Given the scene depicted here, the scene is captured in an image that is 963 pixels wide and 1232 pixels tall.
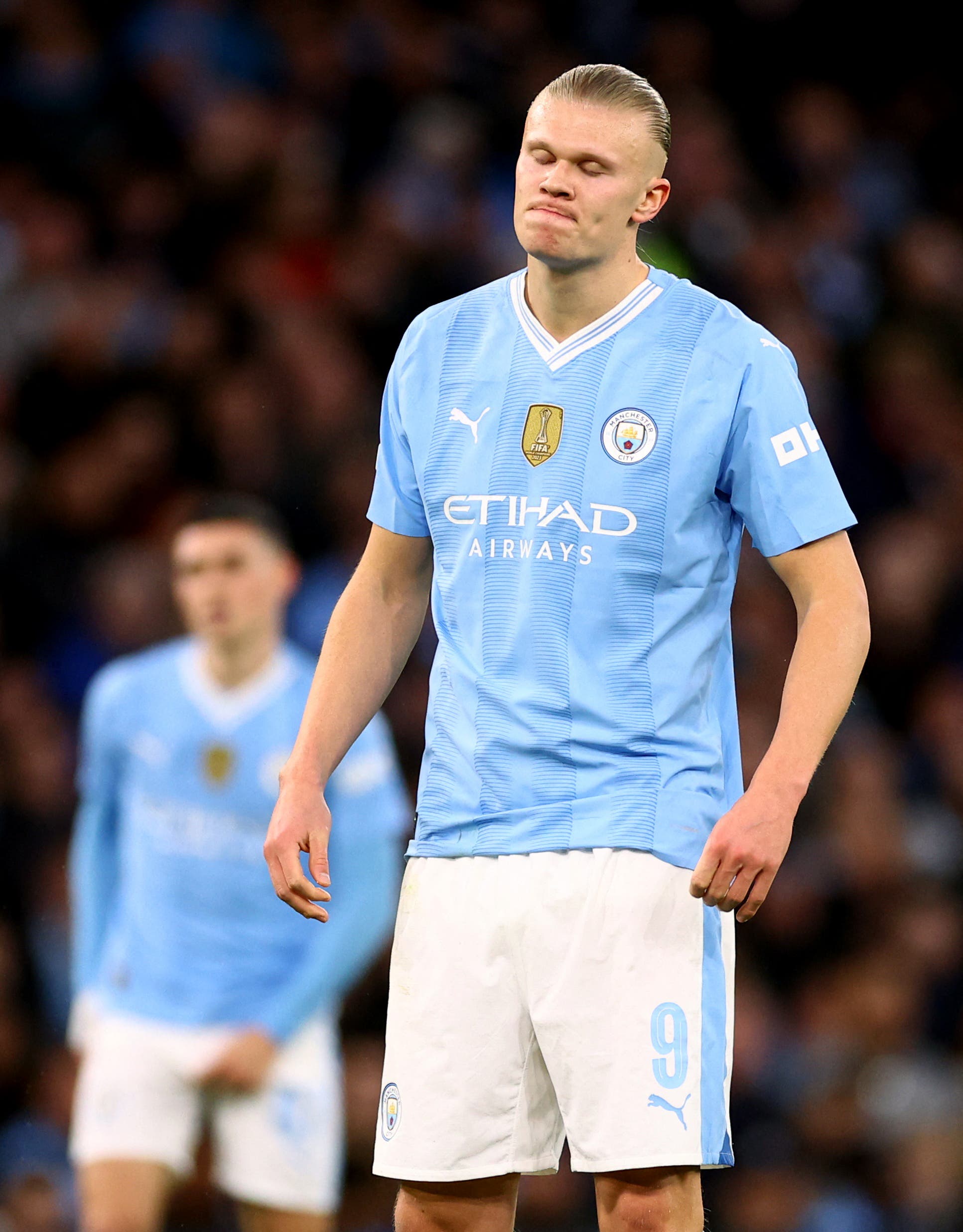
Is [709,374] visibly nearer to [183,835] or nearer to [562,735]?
[562,735]

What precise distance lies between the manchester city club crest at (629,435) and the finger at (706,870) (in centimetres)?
57

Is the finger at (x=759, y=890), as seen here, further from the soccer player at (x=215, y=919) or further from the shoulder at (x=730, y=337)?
the soccer player at (x=215, y=919)

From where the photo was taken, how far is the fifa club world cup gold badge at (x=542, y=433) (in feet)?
8.66

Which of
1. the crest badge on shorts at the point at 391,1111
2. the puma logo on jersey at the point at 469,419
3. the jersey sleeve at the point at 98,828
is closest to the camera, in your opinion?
the crest badge on shorts at the point at 391,1111

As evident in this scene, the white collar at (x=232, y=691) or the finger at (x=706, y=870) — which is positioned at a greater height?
the white collar at (x=232, y=691)

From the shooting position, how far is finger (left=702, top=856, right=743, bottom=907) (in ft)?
7.71

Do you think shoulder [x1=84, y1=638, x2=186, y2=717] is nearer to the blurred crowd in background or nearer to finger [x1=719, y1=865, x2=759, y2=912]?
the blurred crowd in background

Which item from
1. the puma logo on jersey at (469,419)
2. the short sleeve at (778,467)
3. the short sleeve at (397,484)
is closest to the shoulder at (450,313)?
the short sleeve at (397,484)

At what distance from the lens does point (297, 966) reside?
16.2 feet

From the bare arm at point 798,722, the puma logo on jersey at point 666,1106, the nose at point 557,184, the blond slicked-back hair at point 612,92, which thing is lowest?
the puma logo on jersey at point 666,1106

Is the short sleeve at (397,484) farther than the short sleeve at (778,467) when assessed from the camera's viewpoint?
Yes

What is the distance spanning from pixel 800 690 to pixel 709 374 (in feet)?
1.52

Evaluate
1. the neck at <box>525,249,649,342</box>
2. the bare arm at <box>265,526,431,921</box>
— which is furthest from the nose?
the bare arm at <box>265,526,431,921</box>

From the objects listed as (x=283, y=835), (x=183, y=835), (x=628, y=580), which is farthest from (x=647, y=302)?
(x=183, y=835)
